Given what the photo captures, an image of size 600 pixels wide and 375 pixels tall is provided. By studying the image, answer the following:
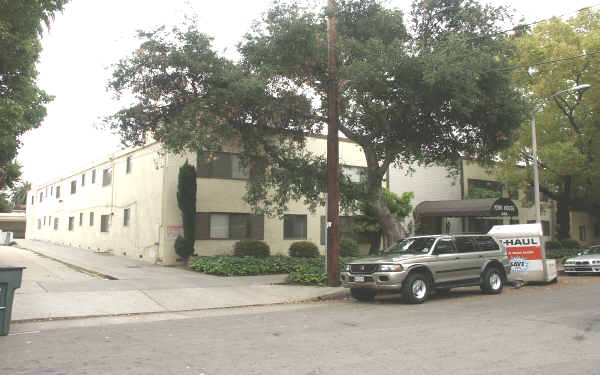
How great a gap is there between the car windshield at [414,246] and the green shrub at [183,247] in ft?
33.0

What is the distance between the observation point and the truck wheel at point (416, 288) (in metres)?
11.5

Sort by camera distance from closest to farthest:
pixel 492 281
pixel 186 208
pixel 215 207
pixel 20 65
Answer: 1. pixel 492 281
2. pixel 20 65
3. pixel 186 208
4. pixel 215 207

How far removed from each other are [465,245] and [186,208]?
38.6 feet

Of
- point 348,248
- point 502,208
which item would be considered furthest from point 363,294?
point 502,208

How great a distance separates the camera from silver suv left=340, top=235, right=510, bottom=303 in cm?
1158

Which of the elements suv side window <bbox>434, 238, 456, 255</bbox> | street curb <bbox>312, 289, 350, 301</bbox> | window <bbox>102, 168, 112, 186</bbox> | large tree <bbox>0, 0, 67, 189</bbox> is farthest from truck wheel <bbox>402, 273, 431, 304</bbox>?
window <bbox>102, 168, 112, 186</bbox>

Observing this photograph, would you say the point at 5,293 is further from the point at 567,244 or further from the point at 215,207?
the point at 567,244

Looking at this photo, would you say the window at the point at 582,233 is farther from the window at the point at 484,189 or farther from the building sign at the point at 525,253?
the building sign at the point at 525,253

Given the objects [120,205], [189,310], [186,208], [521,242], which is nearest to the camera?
[189,310]

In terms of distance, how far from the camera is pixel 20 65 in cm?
1492

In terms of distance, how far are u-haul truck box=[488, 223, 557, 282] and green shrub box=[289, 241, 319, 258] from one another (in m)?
9.35

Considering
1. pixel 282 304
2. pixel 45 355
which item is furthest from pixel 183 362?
pixel 282 304

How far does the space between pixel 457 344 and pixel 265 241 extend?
16.6m

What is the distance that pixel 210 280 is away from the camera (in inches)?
635
